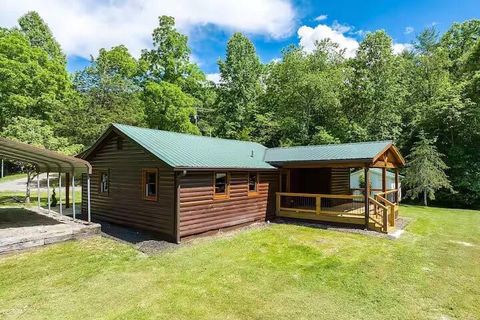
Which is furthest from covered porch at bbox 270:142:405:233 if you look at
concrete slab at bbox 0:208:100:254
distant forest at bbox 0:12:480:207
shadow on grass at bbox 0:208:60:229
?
shadow on grass at bbox 0:208:60:229

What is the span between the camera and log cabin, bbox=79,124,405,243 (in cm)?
998

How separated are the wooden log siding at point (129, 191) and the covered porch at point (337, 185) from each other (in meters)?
5.91

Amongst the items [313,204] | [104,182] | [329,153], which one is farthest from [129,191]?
[313,204]

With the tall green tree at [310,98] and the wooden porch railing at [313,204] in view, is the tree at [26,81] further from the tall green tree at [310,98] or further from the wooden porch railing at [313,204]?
the wooden porch railing at [313,204]

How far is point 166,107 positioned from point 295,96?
38.9ft

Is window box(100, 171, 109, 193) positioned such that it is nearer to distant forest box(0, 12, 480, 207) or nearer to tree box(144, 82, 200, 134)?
distant forest box(0, 12, 480, 207)

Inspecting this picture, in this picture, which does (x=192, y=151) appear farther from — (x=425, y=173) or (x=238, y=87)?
(x=238, y=87)

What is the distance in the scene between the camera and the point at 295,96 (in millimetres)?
28188

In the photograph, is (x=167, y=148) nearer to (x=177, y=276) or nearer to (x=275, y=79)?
(x=177, y=276)

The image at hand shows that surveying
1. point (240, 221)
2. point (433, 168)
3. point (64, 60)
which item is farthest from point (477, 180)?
point (64, 60)

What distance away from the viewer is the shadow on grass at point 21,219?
35.0 ft

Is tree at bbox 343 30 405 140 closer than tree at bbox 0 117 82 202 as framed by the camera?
No

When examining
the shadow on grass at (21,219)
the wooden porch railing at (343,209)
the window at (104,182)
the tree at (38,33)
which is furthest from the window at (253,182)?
the tree at (38,33)

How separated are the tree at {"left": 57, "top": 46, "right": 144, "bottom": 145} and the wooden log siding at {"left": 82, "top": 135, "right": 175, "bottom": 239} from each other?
18116 mm
